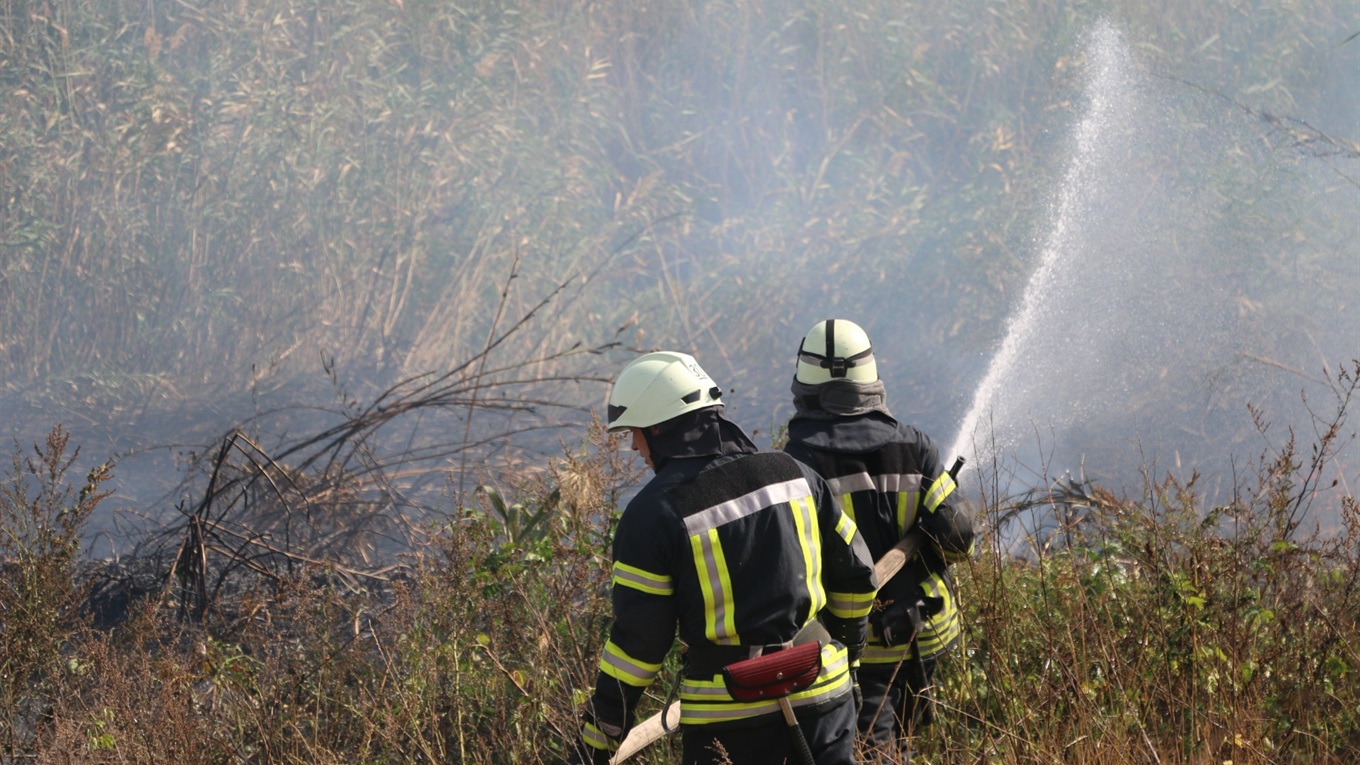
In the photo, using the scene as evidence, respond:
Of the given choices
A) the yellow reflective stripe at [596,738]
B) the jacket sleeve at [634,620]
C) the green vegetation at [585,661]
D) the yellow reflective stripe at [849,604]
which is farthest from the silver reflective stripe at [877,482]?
the yellow reflective stripe at [596,738]

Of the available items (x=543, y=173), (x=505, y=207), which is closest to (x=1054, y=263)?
(x=543, y=173)

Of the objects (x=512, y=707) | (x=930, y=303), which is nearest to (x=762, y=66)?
(x=930, y=303)

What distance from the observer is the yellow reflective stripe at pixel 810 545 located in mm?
2760

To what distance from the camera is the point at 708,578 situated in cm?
267

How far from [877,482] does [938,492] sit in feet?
0.61

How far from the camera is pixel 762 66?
10750 millimetres

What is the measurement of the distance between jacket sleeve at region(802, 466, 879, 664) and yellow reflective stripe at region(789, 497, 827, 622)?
0.12 metres

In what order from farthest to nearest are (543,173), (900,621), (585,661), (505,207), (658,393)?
(543,173)
(505,207)
(585,661)
(900,621)
(658,393)

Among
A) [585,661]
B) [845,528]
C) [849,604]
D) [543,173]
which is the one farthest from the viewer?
[543,173]

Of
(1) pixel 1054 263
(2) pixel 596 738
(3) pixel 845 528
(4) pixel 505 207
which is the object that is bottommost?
(2) pixel 596 738

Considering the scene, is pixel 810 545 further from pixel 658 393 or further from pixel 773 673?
pixel 658 393

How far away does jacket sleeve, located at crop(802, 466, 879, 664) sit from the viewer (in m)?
2.93

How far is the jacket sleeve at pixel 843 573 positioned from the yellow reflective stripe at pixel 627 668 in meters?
0.56

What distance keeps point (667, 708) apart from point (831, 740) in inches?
16.4
